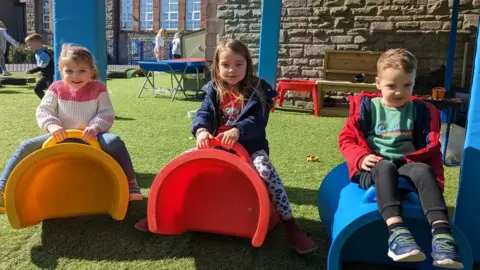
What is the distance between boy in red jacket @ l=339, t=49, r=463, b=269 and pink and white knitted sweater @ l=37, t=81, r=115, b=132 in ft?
4.73

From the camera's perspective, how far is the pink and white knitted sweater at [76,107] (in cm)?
275

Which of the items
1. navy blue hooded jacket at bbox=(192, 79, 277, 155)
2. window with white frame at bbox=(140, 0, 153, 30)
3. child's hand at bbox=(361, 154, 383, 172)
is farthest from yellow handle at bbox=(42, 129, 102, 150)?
window with white frame at bbox=(140, 0, 153, 30)

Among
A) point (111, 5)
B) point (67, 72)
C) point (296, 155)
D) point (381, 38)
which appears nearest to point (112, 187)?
point (67, 72)

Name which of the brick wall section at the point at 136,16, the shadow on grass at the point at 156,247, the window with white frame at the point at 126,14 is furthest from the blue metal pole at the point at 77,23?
the window with white frame at the point at 126,14

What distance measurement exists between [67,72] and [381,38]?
269 inches

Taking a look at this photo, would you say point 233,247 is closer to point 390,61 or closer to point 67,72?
point 390,61

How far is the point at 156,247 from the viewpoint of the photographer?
2.38 metres

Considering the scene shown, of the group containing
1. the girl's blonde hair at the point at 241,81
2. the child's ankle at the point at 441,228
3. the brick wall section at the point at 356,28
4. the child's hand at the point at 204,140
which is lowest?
the child's ankle at the point at 441,228

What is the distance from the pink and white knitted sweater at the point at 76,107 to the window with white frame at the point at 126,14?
2916 cm

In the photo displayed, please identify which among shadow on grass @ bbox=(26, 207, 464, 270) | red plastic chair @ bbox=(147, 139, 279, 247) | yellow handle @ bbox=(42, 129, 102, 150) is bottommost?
shadow on grass @ bbox=(26, 207, 464, 270)

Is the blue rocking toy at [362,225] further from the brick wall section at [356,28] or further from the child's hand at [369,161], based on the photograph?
the brick wall section at [356,28]

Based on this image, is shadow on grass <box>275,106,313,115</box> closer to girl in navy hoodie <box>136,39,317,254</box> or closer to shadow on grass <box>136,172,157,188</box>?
shadow on grass <box>136,172,157,188</box>

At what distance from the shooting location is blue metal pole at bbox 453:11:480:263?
209 cm

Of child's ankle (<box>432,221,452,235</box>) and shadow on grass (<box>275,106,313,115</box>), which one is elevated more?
child's ankle (<box>432,221,452,235</box>)
